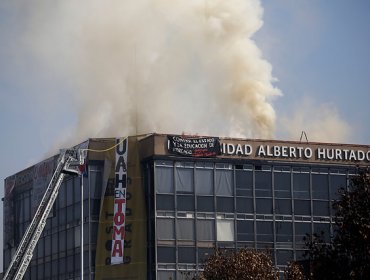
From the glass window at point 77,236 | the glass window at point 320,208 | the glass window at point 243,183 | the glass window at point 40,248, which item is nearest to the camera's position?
the glass window at point 243,183

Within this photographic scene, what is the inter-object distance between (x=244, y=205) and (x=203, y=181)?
4.94 meters

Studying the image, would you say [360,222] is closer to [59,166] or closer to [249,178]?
[59,166]

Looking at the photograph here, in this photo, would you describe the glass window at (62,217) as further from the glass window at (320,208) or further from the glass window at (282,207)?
the glass window at (320,208)

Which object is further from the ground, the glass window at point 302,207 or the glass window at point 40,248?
the glass window at point 302,207

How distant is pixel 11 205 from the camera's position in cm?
12531

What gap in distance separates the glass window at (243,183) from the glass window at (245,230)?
291 cm

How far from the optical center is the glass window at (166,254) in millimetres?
103875

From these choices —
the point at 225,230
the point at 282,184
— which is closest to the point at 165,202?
the point at 225,230

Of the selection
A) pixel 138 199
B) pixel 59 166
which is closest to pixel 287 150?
pixel 138 199

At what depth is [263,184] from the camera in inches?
4284

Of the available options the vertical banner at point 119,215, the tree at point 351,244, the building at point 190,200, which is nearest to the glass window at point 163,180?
the building at point 190,200

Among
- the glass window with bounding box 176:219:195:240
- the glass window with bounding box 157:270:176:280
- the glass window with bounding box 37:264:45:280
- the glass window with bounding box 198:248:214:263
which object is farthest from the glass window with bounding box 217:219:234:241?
the glass window with bounding box 37:264:45:280

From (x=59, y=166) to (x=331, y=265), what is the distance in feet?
149

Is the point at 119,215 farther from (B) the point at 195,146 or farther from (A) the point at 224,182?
(A) the point at 224,182
